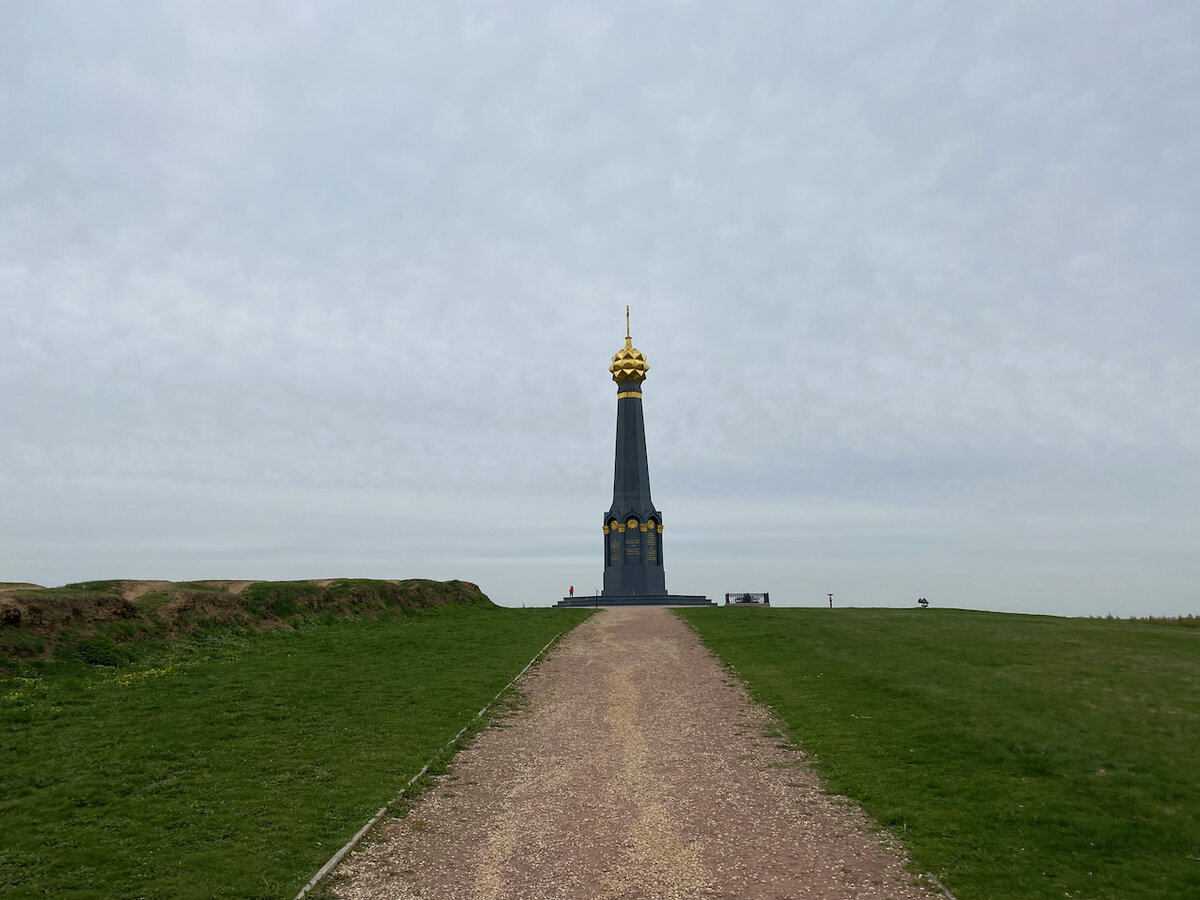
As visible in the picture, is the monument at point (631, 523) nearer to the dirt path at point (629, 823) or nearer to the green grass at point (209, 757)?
the green grass at point (209, 757)

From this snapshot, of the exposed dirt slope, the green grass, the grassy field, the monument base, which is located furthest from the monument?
the green grass

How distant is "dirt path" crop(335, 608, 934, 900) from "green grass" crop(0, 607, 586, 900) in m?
1.15

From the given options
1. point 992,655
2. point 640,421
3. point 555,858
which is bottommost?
point 555,858

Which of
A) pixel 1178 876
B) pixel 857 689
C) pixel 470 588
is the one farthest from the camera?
pixel 470 588

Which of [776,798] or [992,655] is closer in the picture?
[776,798]

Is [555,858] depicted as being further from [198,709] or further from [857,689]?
[857,689]

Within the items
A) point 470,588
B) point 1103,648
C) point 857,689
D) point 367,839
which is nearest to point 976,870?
point 367,839

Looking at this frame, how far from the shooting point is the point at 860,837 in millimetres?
10273

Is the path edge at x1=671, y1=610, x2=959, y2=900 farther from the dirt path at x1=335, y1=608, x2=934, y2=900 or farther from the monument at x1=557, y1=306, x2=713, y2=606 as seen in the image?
the monument at x1=557, y1=306, x2=713, y2=606

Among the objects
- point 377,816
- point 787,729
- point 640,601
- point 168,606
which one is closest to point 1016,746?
point 787,729

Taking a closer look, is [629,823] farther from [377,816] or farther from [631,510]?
[631,510]

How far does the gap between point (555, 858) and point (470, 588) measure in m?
34.1

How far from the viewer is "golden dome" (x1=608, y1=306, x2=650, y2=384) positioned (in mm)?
51156

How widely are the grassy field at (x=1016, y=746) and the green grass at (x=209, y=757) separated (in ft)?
26.4
